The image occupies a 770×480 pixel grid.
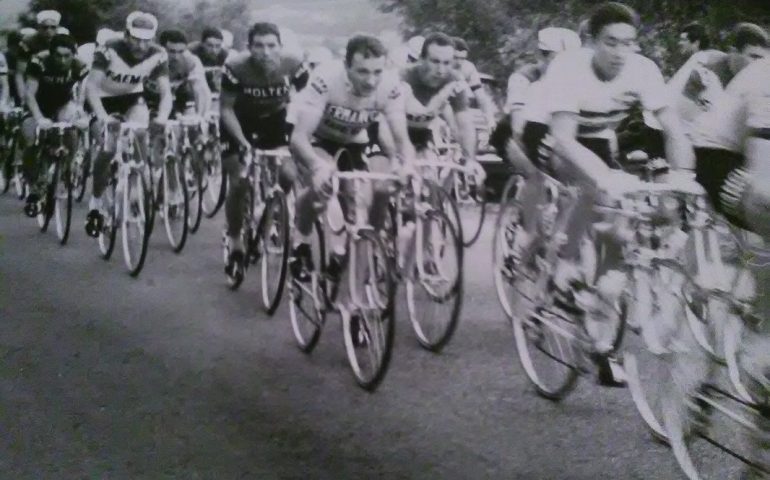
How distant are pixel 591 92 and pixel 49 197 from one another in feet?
12.0

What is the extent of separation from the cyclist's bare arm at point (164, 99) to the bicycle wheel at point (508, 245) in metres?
1.56

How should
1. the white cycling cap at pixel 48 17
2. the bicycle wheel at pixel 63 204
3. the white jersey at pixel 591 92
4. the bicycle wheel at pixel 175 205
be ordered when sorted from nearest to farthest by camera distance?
the white jersey at pixel 591 92, the white cycling cap at pixel 48 17, the bicycle wheel at pixel 175 205, the bicycle wheel at pixel 63 204

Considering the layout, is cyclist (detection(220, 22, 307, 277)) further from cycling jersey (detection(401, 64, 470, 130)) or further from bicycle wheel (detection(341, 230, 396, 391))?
bicycle wheel (detection(341, 230, 396, 391))

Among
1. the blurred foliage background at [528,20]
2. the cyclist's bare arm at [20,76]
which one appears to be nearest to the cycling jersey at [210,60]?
the cyclist's bare arm at [20,76]

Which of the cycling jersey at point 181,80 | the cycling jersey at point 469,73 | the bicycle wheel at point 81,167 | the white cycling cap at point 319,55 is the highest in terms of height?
the cycling jersey at point 469,73

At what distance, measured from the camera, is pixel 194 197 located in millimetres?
5852

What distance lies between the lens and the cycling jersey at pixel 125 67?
4238mm

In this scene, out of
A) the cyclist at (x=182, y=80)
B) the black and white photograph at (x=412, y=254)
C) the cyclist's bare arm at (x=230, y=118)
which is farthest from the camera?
the cyclist's bare arm at (x=230, y=118)

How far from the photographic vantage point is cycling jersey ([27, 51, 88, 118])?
438 cm

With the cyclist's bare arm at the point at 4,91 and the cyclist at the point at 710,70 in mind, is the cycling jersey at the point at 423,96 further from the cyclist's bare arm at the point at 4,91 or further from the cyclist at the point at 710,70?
the cyclist's bare arm at the point at 4,91

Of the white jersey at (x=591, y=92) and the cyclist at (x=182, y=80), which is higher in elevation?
the white jersey at (x=591, y=92)

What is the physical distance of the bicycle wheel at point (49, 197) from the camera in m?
5.67

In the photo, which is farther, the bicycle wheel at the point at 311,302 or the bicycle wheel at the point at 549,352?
the bicycle wheel at the point at 311,302

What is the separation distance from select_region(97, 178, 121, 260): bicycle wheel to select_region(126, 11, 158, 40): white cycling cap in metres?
1.49
